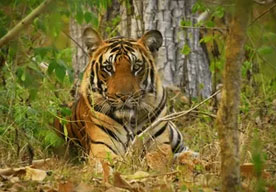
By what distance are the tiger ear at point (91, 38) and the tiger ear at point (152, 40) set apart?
41 centimetres

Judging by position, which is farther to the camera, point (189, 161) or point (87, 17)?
point (87, 17)

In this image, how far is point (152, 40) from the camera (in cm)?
715

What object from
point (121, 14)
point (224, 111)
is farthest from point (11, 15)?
point (121, 14)

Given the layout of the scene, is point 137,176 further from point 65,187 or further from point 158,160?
point 158,160

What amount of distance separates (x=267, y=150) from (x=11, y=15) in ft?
7.04

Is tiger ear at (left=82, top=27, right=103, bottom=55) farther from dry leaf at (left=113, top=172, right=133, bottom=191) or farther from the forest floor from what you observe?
dry leaf at (left=113, top=172, right=133, bottom=191)

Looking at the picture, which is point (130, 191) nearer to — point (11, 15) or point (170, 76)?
point (11, 15)

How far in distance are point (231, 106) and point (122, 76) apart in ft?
9.77

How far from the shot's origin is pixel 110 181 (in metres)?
4.51

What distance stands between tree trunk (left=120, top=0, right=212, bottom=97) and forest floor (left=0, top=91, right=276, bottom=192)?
2.49 m

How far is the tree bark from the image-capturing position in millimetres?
3770

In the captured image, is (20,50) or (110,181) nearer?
(110,181)

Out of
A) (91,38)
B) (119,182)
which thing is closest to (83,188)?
(119,182)

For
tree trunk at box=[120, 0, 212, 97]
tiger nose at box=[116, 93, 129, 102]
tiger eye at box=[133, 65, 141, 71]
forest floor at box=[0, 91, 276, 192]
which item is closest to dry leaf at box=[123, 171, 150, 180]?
forest floor at box=[0, 91, 276, 192]
